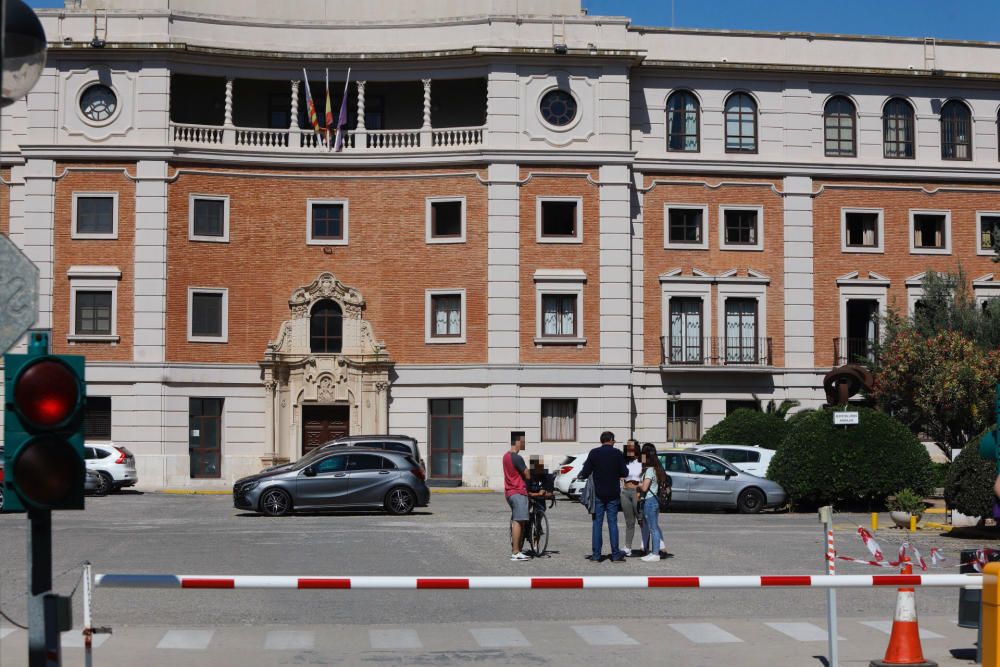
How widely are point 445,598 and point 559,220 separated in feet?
100

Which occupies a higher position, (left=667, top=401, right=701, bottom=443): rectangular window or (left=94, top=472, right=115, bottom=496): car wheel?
(left=667, top=401, right=701, bottom=443): rectangular window

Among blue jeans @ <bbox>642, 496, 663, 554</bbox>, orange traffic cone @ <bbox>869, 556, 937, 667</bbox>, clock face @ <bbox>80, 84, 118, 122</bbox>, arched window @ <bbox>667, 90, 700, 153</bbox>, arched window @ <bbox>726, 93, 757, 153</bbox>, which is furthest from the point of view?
arched window @ <bbox>726, 93, 757, 153</bbox>

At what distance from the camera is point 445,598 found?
1667cm

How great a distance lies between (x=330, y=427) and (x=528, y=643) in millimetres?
33389

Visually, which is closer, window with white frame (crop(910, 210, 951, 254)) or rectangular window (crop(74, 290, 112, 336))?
rectangular window (crop(74, 290, 112, 336))

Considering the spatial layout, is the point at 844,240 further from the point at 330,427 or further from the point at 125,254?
the point at 125,254

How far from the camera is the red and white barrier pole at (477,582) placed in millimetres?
10281

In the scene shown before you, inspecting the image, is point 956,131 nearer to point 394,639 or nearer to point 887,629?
point 887,629

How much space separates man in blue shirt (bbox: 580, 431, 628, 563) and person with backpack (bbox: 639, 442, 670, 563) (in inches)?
14.9

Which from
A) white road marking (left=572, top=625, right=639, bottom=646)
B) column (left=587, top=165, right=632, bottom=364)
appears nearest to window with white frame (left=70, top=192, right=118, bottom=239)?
column (left=587, top=165, right=632, bottom=364)

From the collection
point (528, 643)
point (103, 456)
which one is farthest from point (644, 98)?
point (528, 643)

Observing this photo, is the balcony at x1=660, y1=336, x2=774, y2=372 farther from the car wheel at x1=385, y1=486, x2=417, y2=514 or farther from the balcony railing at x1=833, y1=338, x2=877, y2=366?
the car wheel at x1=385, y1=486, x2=417, y2=514

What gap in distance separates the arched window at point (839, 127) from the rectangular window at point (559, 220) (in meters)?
8.93

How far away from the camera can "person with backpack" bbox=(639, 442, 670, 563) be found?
21469 mm
